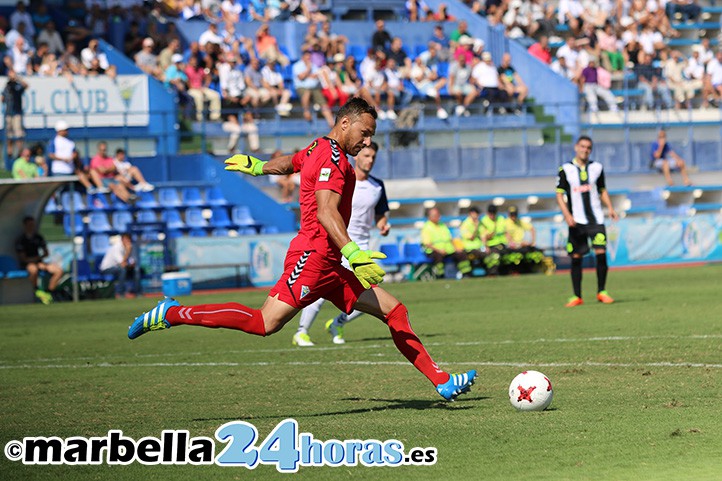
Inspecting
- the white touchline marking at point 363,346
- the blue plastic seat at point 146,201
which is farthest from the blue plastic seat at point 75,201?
the white touchline marking at point 363,346

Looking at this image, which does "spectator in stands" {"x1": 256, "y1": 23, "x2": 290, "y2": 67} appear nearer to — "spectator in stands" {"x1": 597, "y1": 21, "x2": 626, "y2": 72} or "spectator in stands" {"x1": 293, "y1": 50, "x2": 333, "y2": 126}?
"spectator in stands" {"x1": 293, "y1": 50, "x2": 333, "y2": 126}

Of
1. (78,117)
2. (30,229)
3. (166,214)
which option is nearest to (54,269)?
(30,229)

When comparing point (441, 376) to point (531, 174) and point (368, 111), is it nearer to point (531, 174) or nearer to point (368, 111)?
point (368, 111)

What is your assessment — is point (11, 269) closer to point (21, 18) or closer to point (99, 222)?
point (99, 222)

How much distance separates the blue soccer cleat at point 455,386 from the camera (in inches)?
340

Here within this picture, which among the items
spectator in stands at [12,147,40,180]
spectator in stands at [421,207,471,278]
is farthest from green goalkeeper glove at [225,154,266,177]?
spectator in stands at [421,207,471,278]

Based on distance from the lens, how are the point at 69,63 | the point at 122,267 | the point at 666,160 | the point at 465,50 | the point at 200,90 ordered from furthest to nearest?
the point at 465,50 < the point at 666,160 < the point at 200,90 < the point at 69,63 < the point at 122,267

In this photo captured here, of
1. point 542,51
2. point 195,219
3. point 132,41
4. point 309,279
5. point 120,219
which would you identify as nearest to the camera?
point 309,279

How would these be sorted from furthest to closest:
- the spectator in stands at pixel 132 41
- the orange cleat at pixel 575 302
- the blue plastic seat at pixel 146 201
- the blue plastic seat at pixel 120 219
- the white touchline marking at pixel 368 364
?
the spectator in stands at pixel 132 41 → the blue plastic seat at pixel 146 201 → the blue plastic seat at pixel 120 219 → the orange cleat at pixel 575 302 → the white touchline marking at pixel 368 364

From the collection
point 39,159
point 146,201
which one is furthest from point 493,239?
point 39,159

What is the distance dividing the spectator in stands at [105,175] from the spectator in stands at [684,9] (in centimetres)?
1991

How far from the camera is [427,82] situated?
110 ft

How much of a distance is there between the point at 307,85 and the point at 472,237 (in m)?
7.19

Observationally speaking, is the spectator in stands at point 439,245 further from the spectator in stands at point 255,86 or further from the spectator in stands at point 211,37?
the spectator in stands at point 211,37
